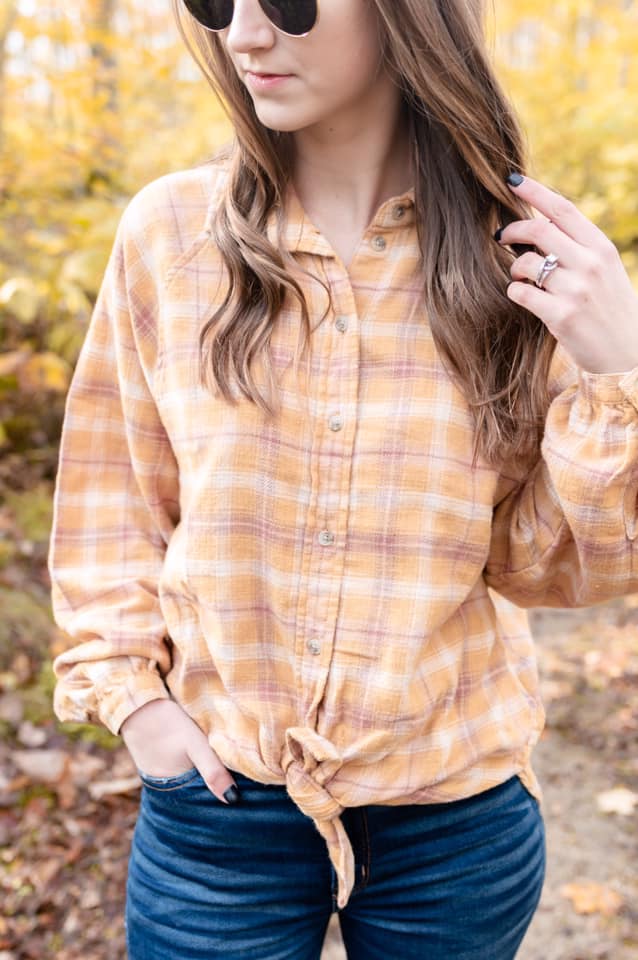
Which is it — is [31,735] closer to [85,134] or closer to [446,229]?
[446,229]

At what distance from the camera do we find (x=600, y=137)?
605 cm

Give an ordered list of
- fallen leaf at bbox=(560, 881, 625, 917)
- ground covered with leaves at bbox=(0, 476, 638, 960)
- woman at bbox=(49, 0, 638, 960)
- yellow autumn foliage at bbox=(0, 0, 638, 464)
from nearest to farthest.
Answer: woman at bbox=(49, 0, 638, 960) → ground covered with leaves at bbox=(0, 476, 638, 960) → fallen leaf at bbox=(560, 881, 625, 917) → yellow autumn foliage at bbox=(0, 0, 638, 464)

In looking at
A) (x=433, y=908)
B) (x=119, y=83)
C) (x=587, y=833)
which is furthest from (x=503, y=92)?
(x=119, y=83)

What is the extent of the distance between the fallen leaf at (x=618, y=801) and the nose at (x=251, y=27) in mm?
3027

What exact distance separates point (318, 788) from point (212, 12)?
3.70ft

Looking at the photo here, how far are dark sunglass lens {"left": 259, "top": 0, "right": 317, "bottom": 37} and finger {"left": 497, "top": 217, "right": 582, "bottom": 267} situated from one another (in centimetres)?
40

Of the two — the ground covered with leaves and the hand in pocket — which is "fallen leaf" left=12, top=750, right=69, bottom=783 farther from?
the hand in pocket

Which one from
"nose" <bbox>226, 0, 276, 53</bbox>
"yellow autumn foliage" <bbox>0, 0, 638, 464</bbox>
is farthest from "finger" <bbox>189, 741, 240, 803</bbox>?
"yellow autumn foliage" <bbox>0, 0, 638, 464</bbox>

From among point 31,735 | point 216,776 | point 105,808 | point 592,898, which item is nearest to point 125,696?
point 216,776

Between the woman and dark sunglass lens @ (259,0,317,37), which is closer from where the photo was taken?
dark sunglass lens @ (259,0,317,37)

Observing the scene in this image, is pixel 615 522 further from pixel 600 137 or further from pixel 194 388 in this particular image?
pixel 600 137

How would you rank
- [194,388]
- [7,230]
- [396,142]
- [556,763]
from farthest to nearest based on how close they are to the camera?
[7,230], [556,763], [396,142], [194,388]

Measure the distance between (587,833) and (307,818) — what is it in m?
2.27

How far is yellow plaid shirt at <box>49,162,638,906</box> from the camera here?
4.48 ft
